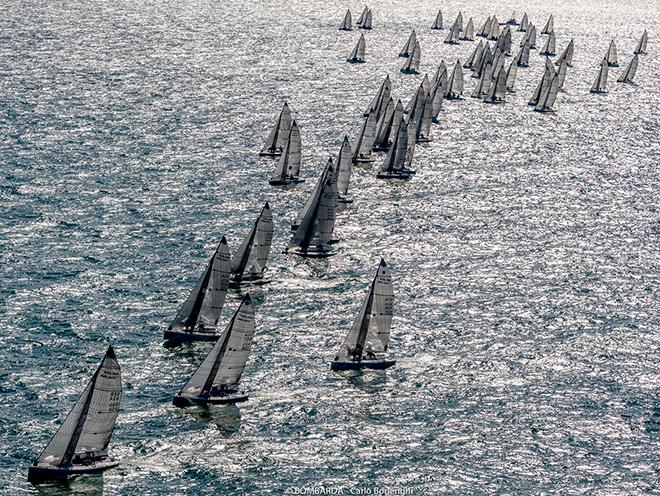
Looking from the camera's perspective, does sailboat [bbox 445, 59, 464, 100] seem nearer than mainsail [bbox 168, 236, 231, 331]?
No

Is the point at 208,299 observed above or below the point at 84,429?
above

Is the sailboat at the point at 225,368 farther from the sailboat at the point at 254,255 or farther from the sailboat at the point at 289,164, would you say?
the sailboat at the point at 289,164

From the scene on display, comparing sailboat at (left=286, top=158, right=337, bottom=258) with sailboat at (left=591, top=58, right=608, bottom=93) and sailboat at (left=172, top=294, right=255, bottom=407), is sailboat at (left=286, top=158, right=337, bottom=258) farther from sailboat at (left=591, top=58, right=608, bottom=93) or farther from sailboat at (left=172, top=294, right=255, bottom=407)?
sailboat at (left=591, top=58, right=608, bottom=93)

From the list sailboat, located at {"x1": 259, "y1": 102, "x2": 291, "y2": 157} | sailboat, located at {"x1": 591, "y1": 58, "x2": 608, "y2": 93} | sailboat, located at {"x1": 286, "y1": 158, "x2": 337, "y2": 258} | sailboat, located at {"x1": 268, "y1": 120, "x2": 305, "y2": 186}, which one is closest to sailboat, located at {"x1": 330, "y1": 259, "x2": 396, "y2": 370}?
sailboat, located at {"x1": 286, "y1": 158, "x2": 337, "y2": 258}

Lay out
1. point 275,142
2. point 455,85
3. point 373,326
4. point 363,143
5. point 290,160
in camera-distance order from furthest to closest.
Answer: point 455,85 → point 363,143 → point 275,142 → point 290,160 → point 373,326

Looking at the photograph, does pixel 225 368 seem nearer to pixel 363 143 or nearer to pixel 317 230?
pixel 317 230

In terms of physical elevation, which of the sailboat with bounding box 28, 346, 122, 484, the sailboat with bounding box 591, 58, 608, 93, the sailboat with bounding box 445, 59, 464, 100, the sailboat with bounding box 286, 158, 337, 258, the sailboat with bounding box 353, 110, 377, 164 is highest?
the sailboat with bounding box 591, 58, 608, 93

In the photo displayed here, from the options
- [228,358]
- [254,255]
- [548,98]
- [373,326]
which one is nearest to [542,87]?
[548,98]
